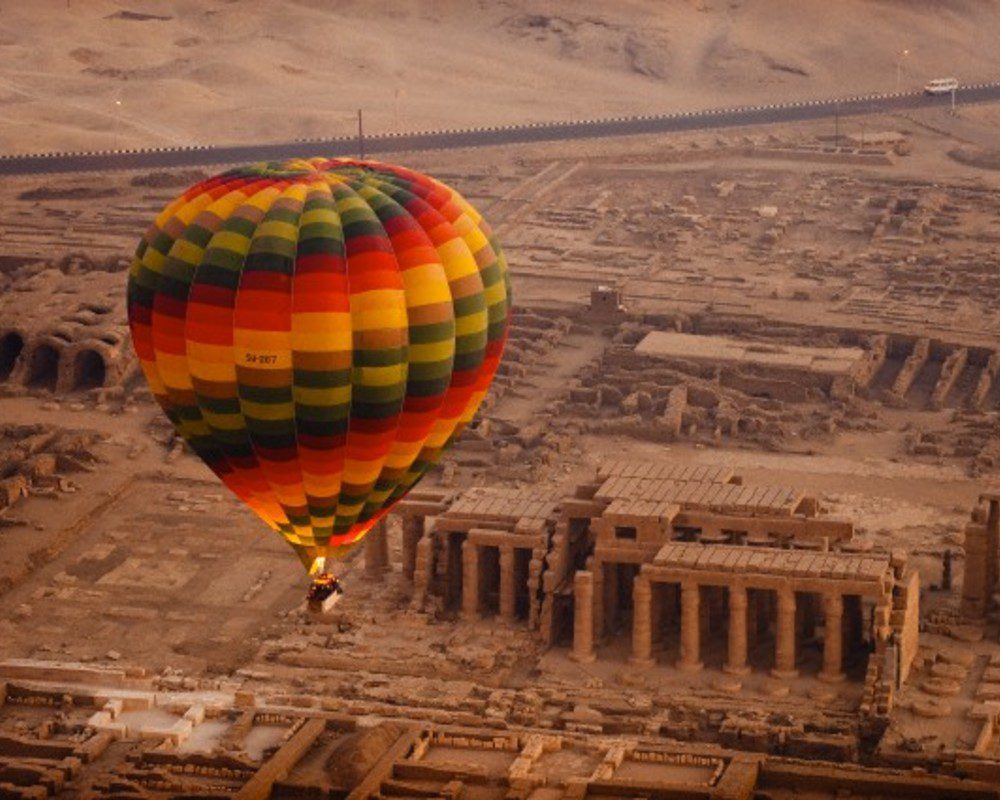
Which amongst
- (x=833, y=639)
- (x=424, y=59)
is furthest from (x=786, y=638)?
(x=424, y=59)

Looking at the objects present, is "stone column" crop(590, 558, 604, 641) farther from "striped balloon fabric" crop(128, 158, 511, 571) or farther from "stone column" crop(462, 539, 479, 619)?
"striped balloon fabric" crop(128, 158, 511, 571)

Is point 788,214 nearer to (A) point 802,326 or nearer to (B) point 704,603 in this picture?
(A) point 802,326

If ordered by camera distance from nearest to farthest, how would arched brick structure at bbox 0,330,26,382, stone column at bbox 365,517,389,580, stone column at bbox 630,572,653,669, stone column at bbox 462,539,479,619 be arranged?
stone column at bbox 630,572,653,669 → stone column at bbox 462,539,479,619 → stone column at bbox 365,517,389,580 → arched brick structure at bbox 0,330,26,382

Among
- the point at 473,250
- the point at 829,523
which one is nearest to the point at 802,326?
the point at 829,523

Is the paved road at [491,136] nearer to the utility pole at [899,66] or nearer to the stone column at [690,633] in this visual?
the utility pole at [899,66]

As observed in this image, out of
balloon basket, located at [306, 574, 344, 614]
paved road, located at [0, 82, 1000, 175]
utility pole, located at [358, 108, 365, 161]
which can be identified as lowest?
paved road, located at [0, 82, 1000, 175]

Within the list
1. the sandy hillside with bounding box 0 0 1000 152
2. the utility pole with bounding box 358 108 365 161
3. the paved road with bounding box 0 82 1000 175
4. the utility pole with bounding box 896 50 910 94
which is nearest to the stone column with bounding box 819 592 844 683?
the utility pole with bounding box 358 108 365 161

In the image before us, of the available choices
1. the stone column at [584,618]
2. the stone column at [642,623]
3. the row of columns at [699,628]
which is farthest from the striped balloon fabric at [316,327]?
the row of columns at [699,628]
